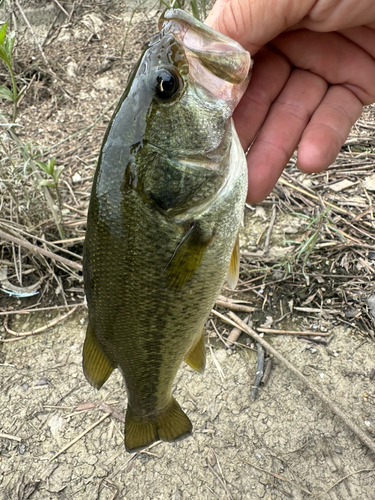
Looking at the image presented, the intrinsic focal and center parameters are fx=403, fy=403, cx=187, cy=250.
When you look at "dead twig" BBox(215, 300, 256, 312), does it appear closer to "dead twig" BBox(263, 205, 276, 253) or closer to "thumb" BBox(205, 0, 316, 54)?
"dead twig" BBox(263, 205, 276, 253)

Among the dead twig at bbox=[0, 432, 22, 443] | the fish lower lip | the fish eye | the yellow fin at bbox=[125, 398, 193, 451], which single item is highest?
the fish eye

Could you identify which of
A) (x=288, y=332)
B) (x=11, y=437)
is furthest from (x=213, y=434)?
(x=11, y=437)

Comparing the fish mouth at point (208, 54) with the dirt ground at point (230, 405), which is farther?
the dirt ground at point (230, 405)

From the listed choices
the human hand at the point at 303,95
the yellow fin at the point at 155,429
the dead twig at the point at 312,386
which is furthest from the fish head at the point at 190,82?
the dead twig at the point at 312,386

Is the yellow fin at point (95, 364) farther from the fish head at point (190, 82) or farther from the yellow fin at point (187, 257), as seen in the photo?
the fish head at point (190, 82)

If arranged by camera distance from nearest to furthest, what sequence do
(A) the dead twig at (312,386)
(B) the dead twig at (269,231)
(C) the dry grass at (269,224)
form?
1. (A) the dead twig at (312,386)
2. (C) the dry grass at (269,224)
3. (B) the dead twig at (269,231)

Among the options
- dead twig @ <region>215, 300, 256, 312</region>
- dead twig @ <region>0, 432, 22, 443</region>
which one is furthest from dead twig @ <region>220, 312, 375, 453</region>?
dead twig @ <region>0, 432, 22, 443</region>
